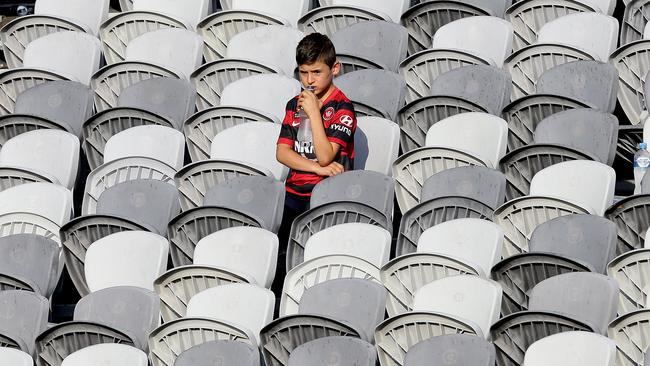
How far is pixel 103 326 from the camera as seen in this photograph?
24.3 ft

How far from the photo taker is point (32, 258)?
324 inches

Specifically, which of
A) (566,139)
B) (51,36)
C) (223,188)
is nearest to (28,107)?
(51,36)

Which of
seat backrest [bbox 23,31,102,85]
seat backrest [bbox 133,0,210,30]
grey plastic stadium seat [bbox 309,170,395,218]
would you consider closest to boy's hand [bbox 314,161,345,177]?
grey plastic stadium seat [bbox 309,170,395,218]

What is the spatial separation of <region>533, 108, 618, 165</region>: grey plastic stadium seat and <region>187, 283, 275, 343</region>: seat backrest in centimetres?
178

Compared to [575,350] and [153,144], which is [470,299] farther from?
[153,144]

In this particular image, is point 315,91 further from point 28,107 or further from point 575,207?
point 28,107

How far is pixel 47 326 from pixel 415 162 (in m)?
1.89

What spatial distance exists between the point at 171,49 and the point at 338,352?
3383 millimetres

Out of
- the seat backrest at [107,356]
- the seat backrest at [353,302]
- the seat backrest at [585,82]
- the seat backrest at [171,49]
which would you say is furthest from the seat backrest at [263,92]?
the seat backrest at [107,356]

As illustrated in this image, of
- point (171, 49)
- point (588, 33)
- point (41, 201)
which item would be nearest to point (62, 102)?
point (171, 49)

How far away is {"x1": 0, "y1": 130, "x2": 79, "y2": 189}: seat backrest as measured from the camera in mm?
8992

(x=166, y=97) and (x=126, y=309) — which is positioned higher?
(x=166, y=97)

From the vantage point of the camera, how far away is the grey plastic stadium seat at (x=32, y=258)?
8.22 meters

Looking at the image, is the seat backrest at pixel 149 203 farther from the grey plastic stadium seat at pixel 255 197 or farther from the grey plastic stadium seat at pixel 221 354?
the grey plastic stadium seat at pixel 221 354
